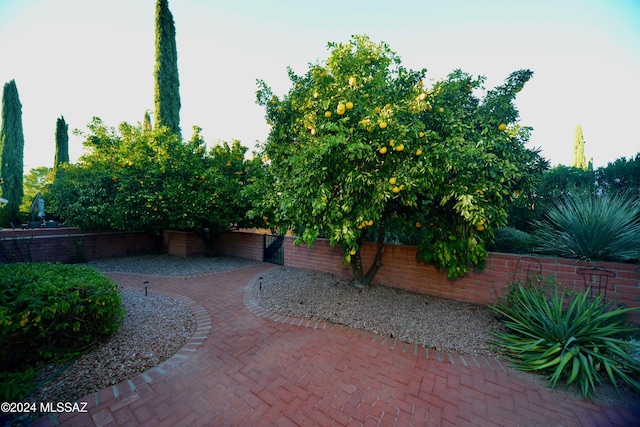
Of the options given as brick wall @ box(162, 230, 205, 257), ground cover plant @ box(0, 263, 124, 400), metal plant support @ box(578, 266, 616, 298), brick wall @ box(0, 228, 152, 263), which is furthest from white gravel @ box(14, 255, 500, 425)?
brick wall @ box(0, 228, 152, 263)

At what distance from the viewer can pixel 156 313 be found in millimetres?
4293

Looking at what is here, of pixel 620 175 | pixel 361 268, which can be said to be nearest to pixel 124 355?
pixel 361 268

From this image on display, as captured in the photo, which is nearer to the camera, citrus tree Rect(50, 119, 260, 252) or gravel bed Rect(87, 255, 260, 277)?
gravel bed Rect(87, 255, 260, 277)

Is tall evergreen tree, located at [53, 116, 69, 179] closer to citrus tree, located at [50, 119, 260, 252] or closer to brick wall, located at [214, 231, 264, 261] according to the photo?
citrus tree, located at [50, 119, 260, 252]

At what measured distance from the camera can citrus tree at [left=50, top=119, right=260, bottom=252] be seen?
771 centimetres

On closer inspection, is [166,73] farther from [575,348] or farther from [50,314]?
[575,348]

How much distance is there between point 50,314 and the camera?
2.60m

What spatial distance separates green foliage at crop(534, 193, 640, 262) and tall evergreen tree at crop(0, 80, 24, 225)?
87.7ft

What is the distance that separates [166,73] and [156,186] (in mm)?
8934

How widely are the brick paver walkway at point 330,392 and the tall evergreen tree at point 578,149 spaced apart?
28908 mm

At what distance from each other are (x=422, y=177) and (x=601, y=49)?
5757 millimetres

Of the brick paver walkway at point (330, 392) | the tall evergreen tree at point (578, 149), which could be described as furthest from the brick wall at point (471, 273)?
the tall evergreen tree at point (578, 149)

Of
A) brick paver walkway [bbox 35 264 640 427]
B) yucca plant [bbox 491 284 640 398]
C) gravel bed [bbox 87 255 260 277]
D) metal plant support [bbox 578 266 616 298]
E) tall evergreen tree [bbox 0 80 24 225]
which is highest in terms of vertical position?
tall evergreen tree [bbox 0 80 24 225]

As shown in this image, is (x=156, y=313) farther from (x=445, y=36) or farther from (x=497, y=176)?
(x=445, y=36)
